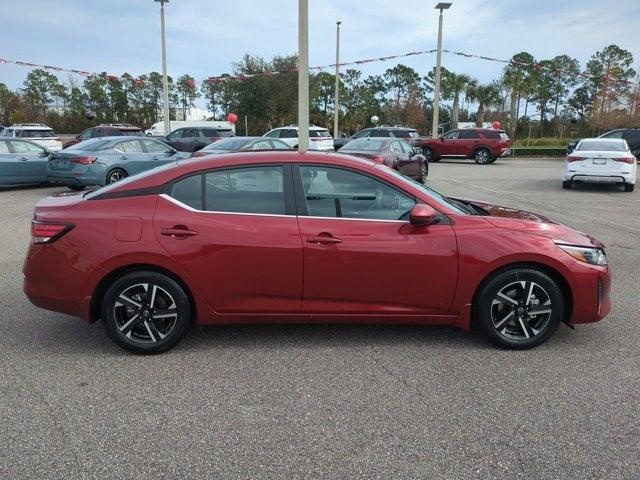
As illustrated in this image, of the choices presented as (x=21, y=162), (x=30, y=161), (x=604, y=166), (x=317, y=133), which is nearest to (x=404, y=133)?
(x=317, y=133)

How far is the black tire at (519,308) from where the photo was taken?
4.01 m

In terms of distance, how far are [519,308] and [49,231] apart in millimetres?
3569

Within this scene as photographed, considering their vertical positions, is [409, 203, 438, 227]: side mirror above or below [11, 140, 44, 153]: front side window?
below

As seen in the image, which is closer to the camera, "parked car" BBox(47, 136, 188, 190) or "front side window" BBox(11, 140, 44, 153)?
"parked car" BBox(47, 136, 188, 190)

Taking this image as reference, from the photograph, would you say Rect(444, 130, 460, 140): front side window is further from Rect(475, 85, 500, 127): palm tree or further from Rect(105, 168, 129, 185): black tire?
Rect(475, 85, 500, 127): palm tree

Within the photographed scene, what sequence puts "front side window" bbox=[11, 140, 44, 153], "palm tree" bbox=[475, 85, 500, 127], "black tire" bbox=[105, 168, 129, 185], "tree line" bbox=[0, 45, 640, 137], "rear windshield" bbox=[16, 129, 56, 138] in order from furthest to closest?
"palm tree" bbox=[475, 85, 500, 127] < "tree line" bbox=[0, 45, 640, 137] < "rear windshield" bbox=[16, 129, 56, 138] < "front side window" bbox=[11, 140, 44, 153] < "black tire" bbox=[105, 168, 129, 185]

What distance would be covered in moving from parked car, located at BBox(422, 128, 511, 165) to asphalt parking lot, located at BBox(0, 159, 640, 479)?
2177cm

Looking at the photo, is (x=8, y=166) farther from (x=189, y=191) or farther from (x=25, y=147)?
(x=189, y=191)

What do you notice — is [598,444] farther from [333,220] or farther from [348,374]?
[333,220]

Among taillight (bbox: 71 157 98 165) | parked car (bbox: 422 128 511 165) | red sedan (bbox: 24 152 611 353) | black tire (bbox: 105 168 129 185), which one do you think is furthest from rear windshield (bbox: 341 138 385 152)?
parked car (bbox: 422 128 511 165)

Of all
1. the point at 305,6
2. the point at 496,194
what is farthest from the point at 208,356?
the point at 496,194

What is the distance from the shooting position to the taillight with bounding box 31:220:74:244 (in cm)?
395

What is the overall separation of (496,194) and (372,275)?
1084 centimetres

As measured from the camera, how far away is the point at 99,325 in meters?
4.64
